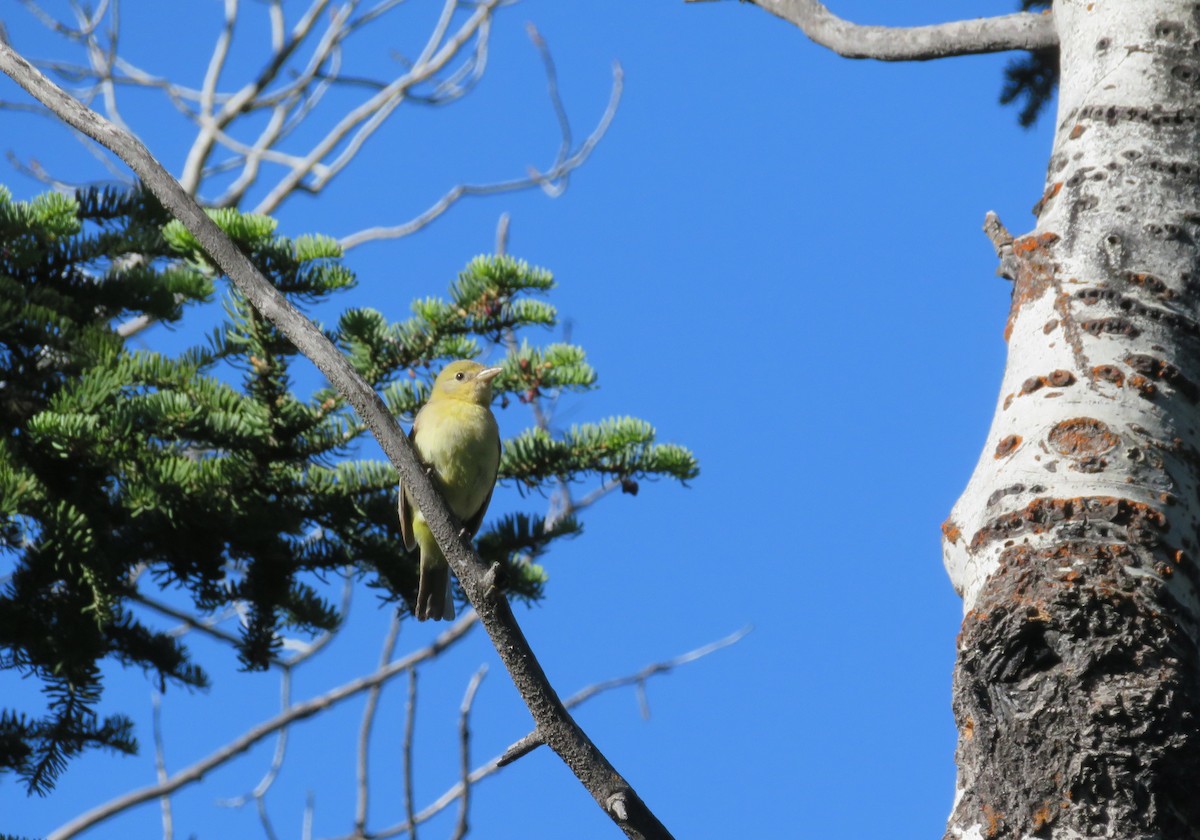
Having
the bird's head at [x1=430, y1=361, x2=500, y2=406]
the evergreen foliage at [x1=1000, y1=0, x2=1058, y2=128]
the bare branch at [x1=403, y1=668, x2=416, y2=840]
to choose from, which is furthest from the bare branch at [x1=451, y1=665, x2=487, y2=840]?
the evergreen foliage at [x1=1000, y1=0, x2=1058, y2=128]

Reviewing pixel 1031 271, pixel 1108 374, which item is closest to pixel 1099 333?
pixel 1108 374

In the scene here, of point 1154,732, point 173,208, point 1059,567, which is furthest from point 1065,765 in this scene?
point 173,208

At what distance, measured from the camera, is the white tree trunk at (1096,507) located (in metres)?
1.75

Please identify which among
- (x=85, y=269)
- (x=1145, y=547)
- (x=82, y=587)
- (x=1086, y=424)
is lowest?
(x=1145, y=547)

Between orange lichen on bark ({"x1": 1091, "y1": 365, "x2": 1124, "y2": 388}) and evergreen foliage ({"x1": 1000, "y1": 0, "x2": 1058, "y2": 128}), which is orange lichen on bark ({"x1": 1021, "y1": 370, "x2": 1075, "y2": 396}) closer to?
orange lichen on bark ({"x1": 1091, "y1": 365, "x2": 1124, "y2": 388})

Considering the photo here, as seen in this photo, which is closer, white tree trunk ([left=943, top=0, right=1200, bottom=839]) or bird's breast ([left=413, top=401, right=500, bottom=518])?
white tree trunk ([left=943, top=0, right=1200, bottom=839])

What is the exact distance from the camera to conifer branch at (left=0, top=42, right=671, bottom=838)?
6.19 ft

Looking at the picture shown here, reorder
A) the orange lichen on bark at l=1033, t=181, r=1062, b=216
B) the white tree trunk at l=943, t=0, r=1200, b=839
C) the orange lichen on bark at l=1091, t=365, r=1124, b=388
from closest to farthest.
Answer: the white tree trunk at l=943, t=0, r=1200, b=839
the orange lichen on bark at l=1091, t=365, r=1124, b=388
the orange lichen on bark at l=1033, t=181, r=1062, b=216

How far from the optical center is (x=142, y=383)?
11.6ft

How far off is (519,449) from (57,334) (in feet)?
4.33

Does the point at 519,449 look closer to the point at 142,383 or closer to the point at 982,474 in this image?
the point at 142,383

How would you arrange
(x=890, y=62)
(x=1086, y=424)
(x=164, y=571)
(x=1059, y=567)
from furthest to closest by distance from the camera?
(x=164, y=571), (x=890, y=62), (x=1086, y=424), (x=1059, y=567)

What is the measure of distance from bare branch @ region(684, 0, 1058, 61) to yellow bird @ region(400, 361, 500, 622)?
140cm

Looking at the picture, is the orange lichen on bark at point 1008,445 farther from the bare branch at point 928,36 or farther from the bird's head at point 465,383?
the bird's head at point 465,383
